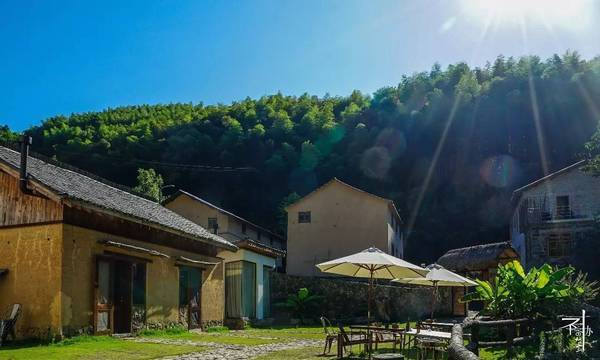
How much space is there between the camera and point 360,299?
2809 cm

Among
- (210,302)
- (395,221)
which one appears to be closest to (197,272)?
(210,302)

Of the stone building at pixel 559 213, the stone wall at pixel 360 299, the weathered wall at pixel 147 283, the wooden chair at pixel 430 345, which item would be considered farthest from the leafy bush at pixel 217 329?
the stone building at pixel 559 213

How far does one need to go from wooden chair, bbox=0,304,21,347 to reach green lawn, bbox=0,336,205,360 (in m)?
0.68

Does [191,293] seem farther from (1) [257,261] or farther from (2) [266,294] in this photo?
(2) [266,294]

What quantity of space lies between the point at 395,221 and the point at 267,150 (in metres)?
20.3

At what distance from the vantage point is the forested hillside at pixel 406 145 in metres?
51.6

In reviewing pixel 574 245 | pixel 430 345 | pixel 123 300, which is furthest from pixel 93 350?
pixel 574 245

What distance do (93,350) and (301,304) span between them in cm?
1567

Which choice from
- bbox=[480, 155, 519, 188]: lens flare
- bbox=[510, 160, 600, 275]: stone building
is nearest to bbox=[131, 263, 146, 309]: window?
bbox=[510, 160, 600, 275]: stone building

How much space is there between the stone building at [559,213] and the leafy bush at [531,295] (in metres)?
25.1

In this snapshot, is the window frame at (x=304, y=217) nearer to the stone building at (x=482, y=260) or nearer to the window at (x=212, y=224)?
the window at (x=212, y=224)

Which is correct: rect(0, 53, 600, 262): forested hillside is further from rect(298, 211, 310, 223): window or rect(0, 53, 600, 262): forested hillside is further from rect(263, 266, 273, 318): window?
rect(263, 266, 273, 318): window

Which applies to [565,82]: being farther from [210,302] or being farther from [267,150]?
[210,302]

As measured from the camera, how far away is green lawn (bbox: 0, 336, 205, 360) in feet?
37.6
